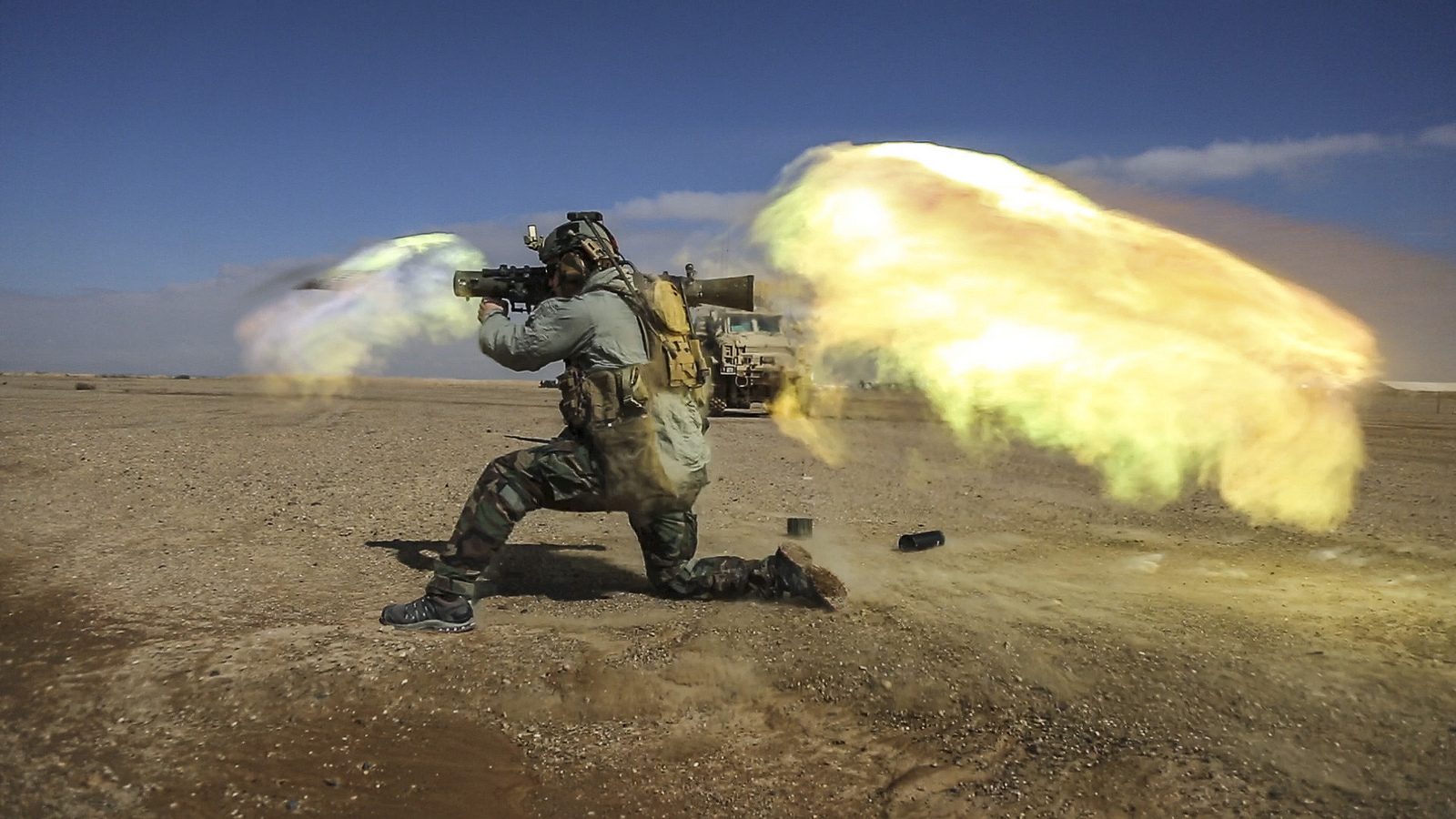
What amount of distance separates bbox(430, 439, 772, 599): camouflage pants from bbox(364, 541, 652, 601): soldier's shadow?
0.40m

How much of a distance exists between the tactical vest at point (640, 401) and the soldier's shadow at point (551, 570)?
861mm

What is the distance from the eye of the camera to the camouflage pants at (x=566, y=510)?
568cm

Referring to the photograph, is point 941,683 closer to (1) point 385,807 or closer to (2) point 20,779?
(1) point 385,807

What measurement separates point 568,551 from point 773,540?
166cm

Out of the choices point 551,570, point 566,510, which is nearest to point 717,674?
point 566,510

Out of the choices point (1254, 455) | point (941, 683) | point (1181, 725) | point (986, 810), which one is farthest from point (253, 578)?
point (1254, 455)

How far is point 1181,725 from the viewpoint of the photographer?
4.17 m

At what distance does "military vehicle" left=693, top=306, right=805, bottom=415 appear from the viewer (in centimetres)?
2544

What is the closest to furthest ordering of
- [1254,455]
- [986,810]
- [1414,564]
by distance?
[986,810]
[1414,564]
[1254,455]

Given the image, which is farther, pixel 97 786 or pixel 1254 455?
pixel 1254 455

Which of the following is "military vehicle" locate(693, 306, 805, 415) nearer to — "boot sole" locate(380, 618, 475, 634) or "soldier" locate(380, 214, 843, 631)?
"soldier" locate(380, 214, 843, 631)

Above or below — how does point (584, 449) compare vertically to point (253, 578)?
above

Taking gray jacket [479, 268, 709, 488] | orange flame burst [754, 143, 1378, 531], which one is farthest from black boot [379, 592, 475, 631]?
orange flame burst [754, 143, 1378, 531]

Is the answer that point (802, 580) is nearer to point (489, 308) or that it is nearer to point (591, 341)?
point (591, 341)
